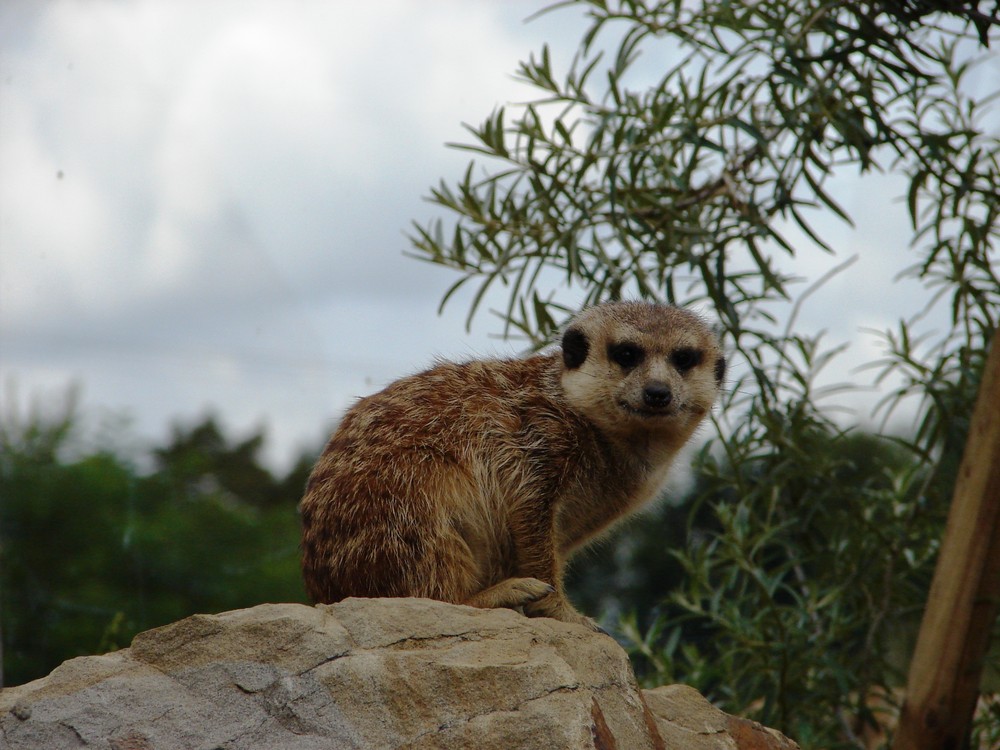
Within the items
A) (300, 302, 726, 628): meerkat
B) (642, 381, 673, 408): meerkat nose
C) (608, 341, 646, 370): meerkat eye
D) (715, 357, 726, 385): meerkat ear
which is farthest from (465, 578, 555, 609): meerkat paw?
(715, 357, 726, 385): meerkat ear

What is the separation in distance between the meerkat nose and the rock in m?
0.76

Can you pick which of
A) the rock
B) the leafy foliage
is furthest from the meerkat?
the leafy foliage

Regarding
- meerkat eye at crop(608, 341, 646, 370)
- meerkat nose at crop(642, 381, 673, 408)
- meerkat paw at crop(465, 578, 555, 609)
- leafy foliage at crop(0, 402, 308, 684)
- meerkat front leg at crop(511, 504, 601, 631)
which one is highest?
meerkat eye at crop(608, 341, 646, 370)

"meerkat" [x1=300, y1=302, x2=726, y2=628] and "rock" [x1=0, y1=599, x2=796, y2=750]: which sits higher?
"meerkat" [x1=300, y1=302, x2=726, y2=628]

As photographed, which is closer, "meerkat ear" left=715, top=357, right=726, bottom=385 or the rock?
the rock

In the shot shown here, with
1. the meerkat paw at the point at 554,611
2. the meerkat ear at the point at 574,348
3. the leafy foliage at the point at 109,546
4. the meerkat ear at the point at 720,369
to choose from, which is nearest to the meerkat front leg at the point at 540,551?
the meerkat paw at the point at 554,611

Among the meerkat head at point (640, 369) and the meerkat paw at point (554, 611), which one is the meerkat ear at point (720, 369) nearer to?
the meerkat head at point (640, 369)

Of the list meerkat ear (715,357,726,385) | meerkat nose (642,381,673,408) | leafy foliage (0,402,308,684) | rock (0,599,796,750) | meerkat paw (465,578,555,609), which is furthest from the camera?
leafy foliage (0,402,308,684)

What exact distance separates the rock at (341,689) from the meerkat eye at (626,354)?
0.89 m

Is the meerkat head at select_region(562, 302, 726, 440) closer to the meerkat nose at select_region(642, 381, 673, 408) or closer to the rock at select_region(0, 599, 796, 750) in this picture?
the meerkat nose at select_region(642, 381, 673, 408)

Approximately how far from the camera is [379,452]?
7.30 feet

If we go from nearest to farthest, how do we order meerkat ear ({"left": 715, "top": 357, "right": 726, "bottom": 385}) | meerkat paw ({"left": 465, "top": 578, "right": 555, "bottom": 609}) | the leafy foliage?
meerkat paw ({"left": 465, "top": 578, "right": 555, "bottom": 609}) → meerkat ear ({"left": 715, "top": 357, "right": 726, "bottom": 385}) → the leafy foliage

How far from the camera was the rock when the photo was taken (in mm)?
1562

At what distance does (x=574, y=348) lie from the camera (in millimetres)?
2625
